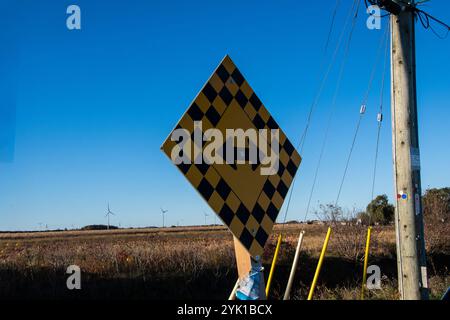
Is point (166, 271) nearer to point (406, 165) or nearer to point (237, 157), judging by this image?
point (406, 165)

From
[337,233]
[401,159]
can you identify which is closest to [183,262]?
[337,233]

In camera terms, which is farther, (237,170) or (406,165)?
(406,165)

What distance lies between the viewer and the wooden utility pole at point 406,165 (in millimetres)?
6328

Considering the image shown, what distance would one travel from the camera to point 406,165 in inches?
253

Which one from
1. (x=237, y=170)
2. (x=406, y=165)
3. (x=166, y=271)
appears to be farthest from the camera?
(x=166, y=271)

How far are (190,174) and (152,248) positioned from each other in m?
11.8

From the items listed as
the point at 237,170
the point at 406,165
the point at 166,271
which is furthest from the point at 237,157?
the point at 166,271

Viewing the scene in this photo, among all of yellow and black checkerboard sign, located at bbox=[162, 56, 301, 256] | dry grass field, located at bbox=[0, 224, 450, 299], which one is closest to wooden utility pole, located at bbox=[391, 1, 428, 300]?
dry grass field, located at bbox=[0, 224, 450, 299]

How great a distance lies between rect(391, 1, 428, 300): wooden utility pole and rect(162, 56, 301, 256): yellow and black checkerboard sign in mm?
3091

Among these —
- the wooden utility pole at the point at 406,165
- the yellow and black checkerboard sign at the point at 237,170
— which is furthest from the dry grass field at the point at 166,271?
the yellow and black checkerboard sign at the point at 237,170

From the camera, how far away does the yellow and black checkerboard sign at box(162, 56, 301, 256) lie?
3.29 metres

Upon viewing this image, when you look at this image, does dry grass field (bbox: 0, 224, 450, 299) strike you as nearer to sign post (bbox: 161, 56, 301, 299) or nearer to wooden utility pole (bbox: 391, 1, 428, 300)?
wooden utility pole (bbox: 391, 1, 428, 300)

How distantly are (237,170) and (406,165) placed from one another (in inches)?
151

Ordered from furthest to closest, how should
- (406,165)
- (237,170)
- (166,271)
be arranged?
1. (166,271)
2. (406,165)
3. (237,170)
